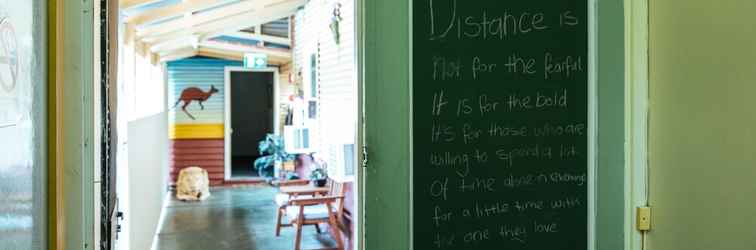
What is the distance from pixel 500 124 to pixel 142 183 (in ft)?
11.8

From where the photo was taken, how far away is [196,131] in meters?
10.3

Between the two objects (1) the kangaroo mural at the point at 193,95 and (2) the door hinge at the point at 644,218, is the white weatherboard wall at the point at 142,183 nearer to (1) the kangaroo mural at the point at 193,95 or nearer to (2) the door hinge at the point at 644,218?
(2) the door hinge at the point at 644,218

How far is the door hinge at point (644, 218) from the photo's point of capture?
8.39 feet

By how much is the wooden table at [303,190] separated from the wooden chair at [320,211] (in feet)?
0.34

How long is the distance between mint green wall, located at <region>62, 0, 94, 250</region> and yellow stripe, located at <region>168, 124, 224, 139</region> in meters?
8.44

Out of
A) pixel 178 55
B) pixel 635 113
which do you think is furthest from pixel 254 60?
pixel 635 113

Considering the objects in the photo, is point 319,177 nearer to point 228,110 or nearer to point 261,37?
point 261,37

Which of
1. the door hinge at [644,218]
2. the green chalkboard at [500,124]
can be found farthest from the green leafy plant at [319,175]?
the door hinge at [644,218]

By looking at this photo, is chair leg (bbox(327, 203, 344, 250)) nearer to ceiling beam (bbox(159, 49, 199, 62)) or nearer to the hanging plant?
the hanging plant

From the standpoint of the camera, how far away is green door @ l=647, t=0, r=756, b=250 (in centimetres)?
208

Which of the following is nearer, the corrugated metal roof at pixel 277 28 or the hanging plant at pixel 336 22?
the hanging plant at pixel 336 22

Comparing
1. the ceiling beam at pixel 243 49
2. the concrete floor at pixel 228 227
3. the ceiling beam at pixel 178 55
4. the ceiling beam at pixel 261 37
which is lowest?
the concrete floor at pixel 228 227

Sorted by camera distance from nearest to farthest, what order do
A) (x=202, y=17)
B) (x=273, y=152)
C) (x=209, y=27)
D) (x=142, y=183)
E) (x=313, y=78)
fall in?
1. (x=142, y=183)
2. (x=202, y=17)
3. (x=209, y=27)
4. (x=313, y=78)
5. (x=273, y=152)

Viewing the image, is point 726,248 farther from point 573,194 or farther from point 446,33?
point 446,33
